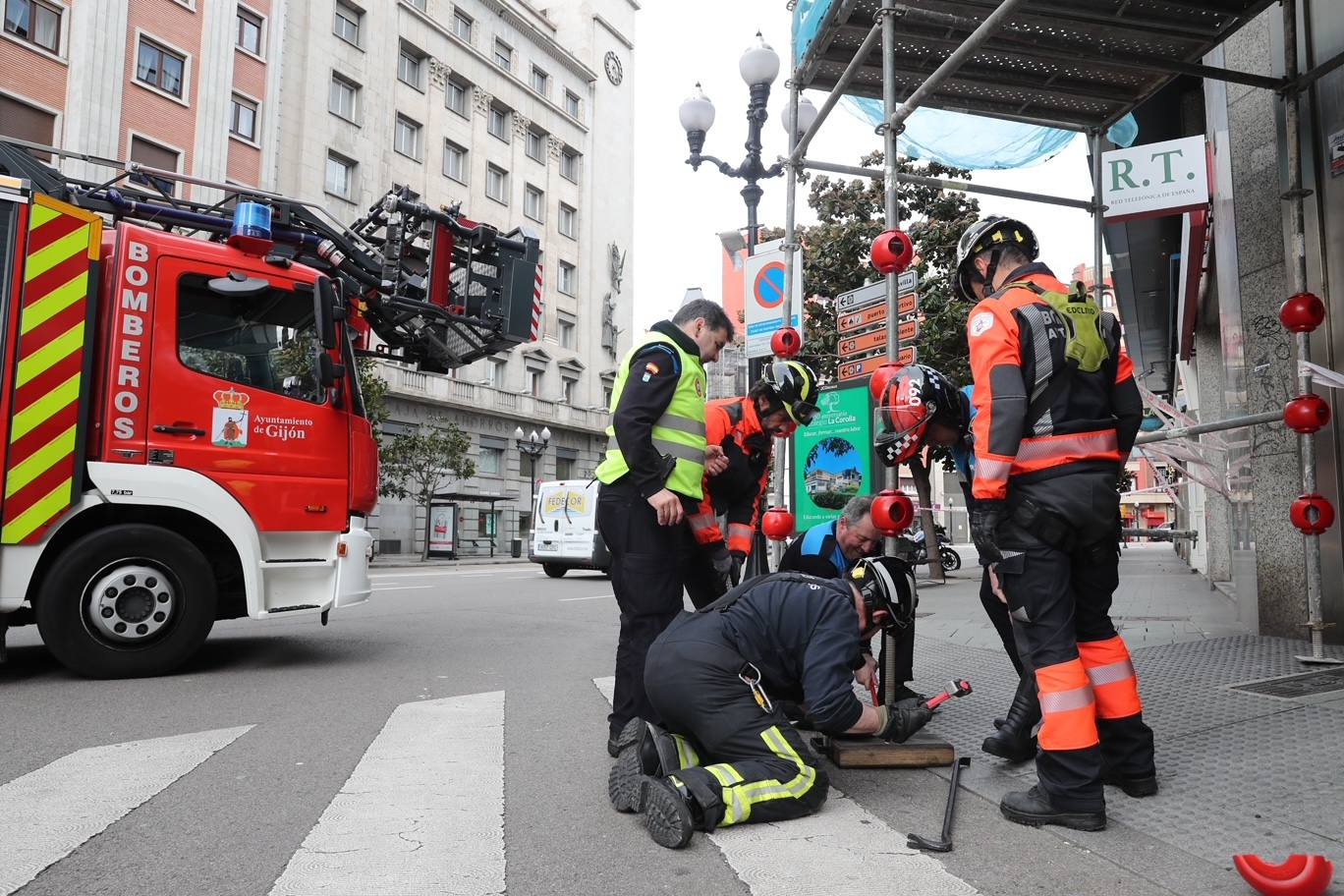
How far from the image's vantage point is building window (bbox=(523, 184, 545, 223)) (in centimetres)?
4056

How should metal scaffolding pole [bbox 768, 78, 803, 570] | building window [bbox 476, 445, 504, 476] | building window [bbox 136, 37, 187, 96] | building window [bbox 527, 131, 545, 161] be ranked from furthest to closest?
building window [bbox 527, 131, 545, 161] → building window [bbox 476, 445, 504, 476] → building window [bbox 136, 37, 187, 96] → metal scaffolding pole [bbox 768, 78, 803, 570]

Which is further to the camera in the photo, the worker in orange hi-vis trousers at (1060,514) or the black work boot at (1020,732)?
the black work boot at (1020,732)

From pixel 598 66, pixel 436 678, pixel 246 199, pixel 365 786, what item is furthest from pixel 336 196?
pixel 365 786

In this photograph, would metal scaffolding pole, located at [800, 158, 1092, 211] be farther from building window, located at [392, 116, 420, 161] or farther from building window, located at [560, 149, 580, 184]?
building window, located at [560, 149, 580, 184]

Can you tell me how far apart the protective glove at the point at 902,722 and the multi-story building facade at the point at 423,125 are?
62.4ft

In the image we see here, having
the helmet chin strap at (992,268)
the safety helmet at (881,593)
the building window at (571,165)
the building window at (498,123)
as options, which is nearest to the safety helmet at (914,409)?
the helmet chin strap at (992,268)

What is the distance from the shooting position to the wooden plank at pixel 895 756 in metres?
3.64

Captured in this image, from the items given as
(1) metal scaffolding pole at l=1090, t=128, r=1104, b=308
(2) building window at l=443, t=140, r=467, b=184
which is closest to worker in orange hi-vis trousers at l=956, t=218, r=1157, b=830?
(1) metal scaffolding pole at l=1090, t=128, r=1104, b=308

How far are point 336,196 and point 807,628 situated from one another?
103ft

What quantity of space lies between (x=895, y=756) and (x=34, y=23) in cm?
2635

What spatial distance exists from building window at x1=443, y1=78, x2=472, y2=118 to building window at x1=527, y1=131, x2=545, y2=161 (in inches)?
155

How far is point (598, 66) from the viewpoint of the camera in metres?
46.5

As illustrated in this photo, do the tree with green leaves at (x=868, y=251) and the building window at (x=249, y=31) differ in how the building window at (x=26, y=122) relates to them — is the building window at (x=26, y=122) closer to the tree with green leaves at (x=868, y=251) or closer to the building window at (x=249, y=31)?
the building window at (x=249, y=31)

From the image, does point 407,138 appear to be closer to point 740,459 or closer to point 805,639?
point 740,459
